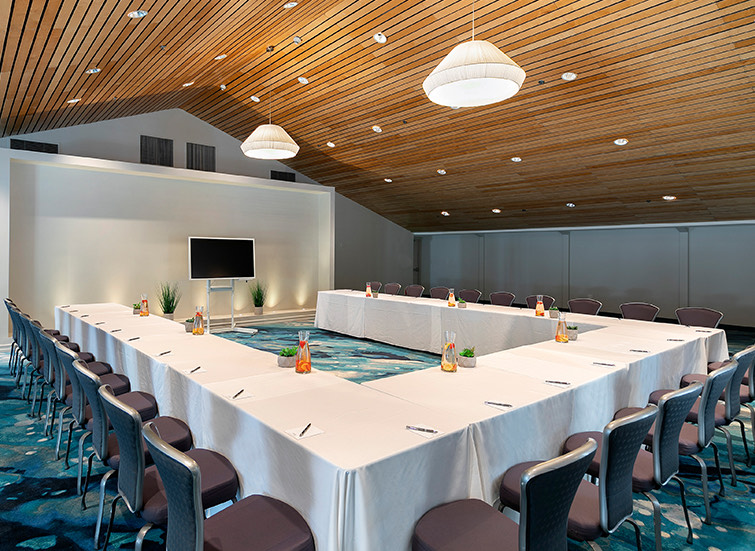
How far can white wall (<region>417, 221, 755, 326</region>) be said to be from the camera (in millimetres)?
9805

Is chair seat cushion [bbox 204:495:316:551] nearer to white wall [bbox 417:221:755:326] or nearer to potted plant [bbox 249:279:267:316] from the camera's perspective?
potted plant [bbox 249:279:267:316]

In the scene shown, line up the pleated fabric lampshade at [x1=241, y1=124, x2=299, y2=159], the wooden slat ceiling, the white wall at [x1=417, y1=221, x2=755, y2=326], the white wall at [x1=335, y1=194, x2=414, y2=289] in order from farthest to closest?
1. the white wall at [x1=335, y1=194, x2=414, y2=289]
2. the white wall at [x1=417, y1=221, x2=755, y2=326]
3. the pleated fabric lampshade at [x1=241, y1=124, x2=299, y2=159]
4. the wooden slat ceiling

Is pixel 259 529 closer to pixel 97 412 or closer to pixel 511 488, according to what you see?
pixel 511 488

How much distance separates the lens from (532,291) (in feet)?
42.5

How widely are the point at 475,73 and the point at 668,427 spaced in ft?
7.60

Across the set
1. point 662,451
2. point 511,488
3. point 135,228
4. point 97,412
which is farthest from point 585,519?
point 135,228

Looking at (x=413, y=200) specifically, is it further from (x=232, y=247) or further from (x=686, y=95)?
(x=686, y=95)

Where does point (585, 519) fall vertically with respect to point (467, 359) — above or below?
below

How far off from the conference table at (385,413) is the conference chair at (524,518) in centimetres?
8

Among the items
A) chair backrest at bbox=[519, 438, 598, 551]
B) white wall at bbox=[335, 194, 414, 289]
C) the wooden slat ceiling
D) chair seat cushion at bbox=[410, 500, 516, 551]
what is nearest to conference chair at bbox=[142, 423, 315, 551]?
chair seat cushion at bbox=[410, 500, 516, 551]

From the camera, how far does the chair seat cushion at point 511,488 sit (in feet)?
6.29

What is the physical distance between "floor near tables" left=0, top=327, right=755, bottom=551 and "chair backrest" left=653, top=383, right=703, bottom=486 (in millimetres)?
489

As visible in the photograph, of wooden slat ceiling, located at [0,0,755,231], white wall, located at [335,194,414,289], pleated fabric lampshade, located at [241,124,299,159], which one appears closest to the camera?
wooden slat ceiling, located at [0,0,755,231]

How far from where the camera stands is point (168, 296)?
346 inches
